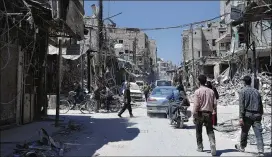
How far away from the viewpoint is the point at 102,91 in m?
24.2

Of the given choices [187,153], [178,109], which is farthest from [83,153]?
[178,109]

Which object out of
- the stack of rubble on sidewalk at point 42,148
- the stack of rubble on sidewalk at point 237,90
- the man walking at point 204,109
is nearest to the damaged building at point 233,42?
the stack of rubble on sidewalk at point 237,90

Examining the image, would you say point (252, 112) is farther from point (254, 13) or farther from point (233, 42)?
point (233, 42)

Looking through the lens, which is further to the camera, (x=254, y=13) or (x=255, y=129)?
(x=254, y=13)

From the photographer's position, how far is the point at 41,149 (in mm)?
8062

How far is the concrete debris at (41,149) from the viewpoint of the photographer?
7.63 meters

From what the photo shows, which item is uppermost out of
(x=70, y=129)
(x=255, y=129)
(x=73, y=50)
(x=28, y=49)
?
(x=73, y=50)

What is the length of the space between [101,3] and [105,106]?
294 inches

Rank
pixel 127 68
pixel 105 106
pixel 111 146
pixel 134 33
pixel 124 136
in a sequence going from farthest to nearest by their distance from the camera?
1. pixel 134 33
2. pixel 127 68
3. pixel 105 106
4. pixel 124 136
5. pixel 111 146

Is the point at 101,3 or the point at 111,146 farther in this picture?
the point at 101,3

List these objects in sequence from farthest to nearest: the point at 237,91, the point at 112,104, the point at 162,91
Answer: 1. the point at 237,91
2. the point at 112,104
3. the point at 162,91

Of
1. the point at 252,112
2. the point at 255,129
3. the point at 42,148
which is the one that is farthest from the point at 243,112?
the point at 42,148

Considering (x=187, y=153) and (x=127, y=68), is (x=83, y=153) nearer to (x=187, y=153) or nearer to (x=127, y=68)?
(x=187, y=153)

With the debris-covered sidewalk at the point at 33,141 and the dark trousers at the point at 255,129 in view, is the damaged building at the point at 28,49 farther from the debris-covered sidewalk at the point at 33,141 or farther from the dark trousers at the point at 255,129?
the dark trousers at the point at 255,129
